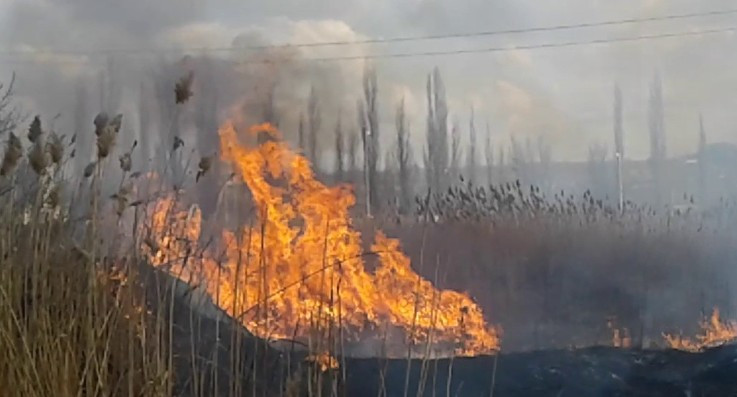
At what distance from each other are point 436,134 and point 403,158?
11 cm

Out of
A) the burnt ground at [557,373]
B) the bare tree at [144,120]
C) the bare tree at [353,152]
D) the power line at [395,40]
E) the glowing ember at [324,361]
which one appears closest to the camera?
the glowing ember at [324,361]

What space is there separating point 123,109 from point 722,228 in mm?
1744

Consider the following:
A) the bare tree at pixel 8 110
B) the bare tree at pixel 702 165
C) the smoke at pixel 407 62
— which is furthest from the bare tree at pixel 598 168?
the bare tree at pixel 8 110

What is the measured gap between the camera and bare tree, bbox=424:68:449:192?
2586 millimetres

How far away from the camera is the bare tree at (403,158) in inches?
102

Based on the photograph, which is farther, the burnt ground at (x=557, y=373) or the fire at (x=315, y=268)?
the fire at (x=315, y=268)

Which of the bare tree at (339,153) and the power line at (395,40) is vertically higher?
the power line at (395,40)

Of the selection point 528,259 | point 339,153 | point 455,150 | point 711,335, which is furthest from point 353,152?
point 711,335

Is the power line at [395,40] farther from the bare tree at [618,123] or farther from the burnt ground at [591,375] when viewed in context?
the burnt ground at [591,375]

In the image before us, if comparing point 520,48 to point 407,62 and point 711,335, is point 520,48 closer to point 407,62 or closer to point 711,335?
point 407,62

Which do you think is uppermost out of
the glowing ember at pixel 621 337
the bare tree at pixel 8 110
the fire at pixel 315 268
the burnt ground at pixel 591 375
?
the bare tree at pixel 8 110

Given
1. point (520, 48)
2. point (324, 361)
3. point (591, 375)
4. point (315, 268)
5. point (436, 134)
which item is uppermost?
point (520, 48)

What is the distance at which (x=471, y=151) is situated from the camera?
8.46ft

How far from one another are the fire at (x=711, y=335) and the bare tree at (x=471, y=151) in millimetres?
677
